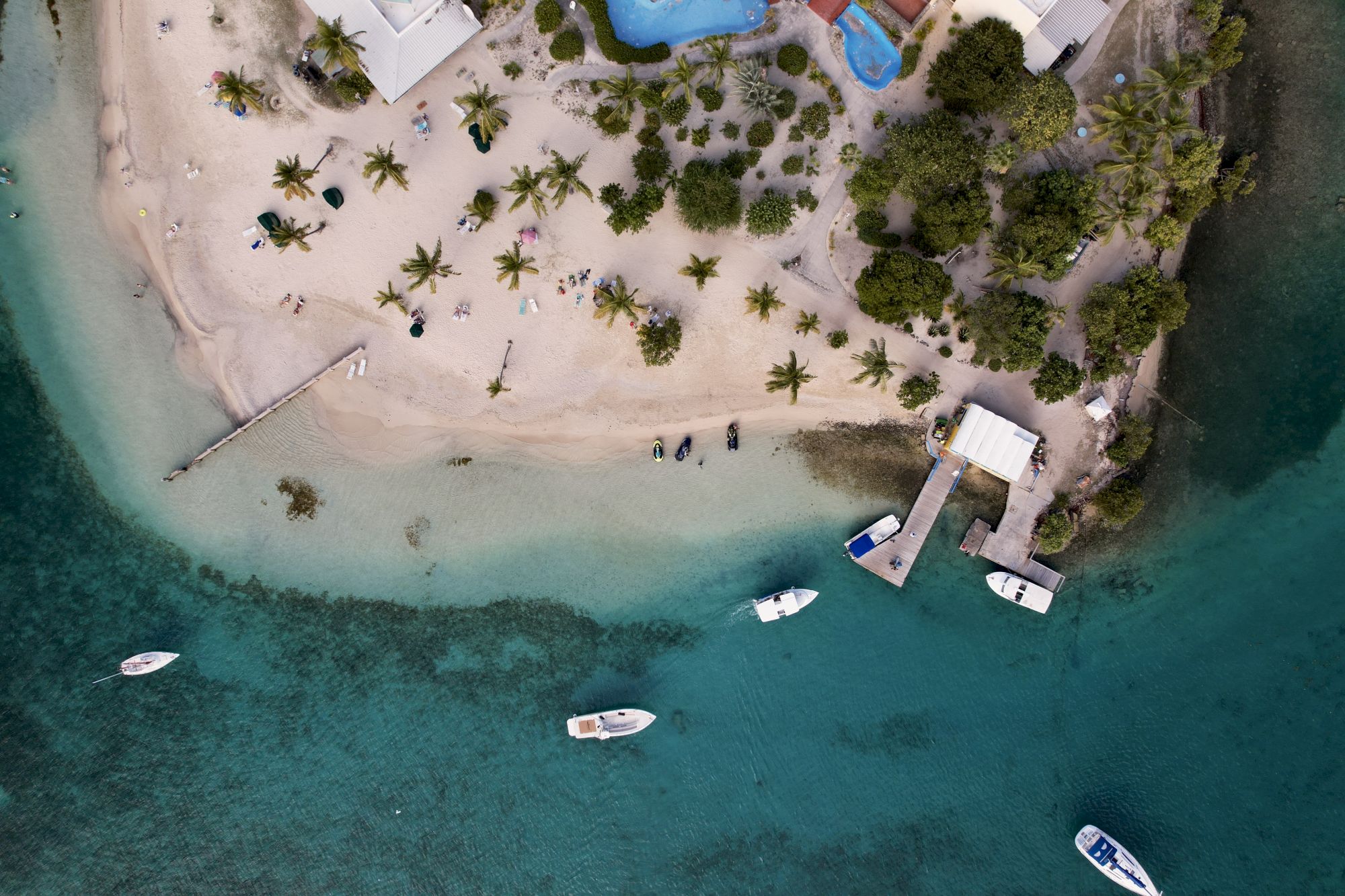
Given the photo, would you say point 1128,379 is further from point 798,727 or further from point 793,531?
point 798,727

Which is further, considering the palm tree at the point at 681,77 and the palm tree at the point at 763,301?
the palm tree at the point at 763,301

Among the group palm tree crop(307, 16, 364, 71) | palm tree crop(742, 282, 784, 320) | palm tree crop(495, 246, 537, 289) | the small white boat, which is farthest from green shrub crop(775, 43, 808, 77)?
the small white boat

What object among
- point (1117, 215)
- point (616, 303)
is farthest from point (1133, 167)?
point (616, 303)

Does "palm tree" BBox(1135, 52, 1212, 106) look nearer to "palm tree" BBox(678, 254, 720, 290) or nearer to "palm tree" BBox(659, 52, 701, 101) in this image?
"palm tree" BBox(659, 52, 701, 101)

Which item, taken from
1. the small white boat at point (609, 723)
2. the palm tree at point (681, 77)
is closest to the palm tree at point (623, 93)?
the palm tree at point (681, 77)

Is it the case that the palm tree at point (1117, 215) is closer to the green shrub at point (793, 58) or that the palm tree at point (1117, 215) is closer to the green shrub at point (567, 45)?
the green shrub at point (793, 58)

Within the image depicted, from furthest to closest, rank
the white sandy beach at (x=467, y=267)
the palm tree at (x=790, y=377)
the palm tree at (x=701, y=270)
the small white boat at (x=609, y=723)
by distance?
the small white boat at (x=609, y=723)
the palm tree at (x=790, y=377)
the white sandy beach at (x=467, y=267)
the palm tree at (x=701, y=270)

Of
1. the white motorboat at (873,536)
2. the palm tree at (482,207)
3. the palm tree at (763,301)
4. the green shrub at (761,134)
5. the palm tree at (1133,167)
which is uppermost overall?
the green shrub at (761,134)

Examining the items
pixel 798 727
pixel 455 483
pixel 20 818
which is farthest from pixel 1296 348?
pixel 20 818
